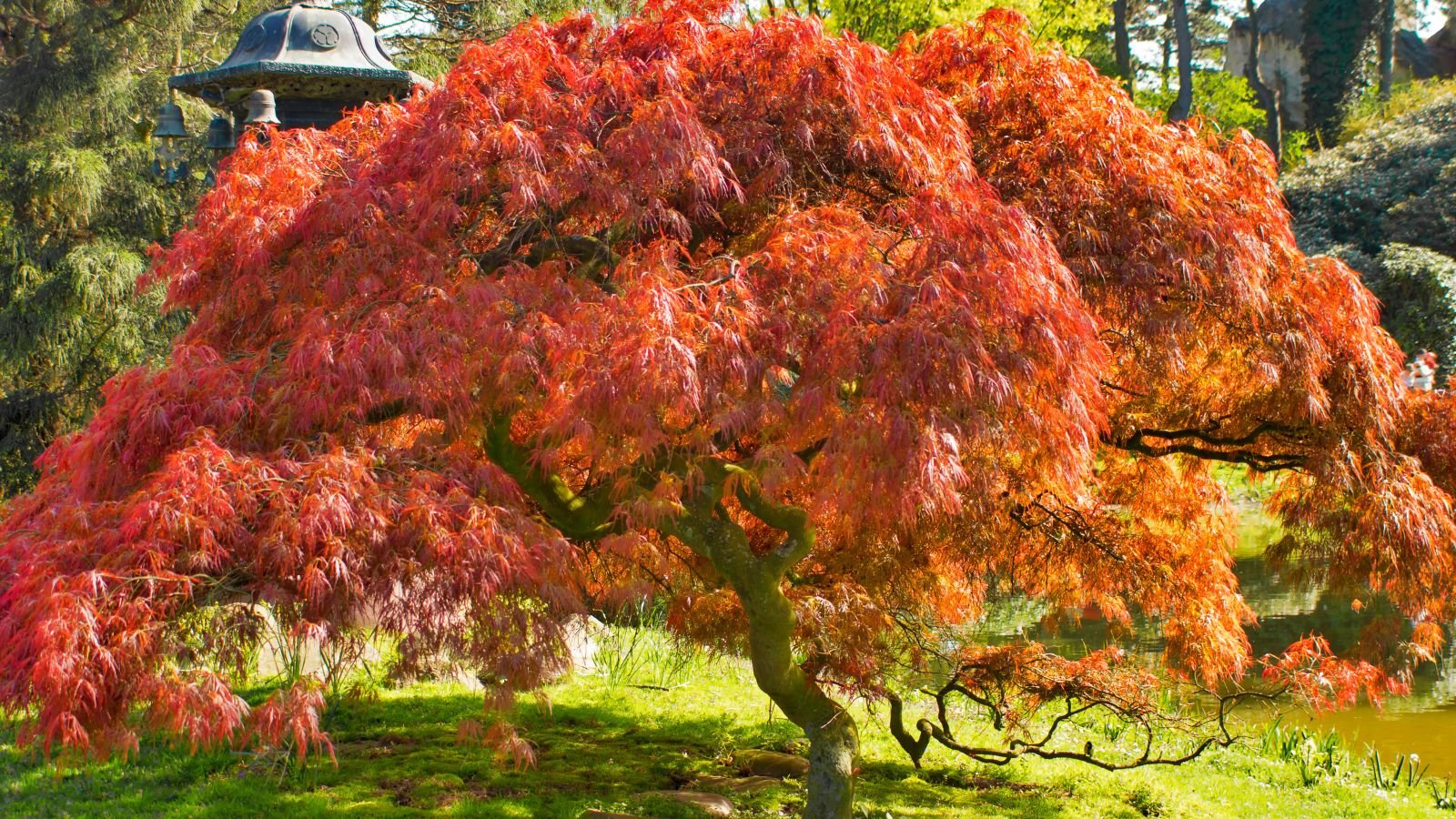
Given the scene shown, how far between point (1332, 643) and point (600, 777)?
7670 millimetres

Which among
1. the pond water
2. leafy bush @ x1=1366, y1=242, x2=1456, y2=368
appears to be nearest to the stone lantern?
the pond water

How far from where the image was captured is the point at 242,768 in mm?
5922

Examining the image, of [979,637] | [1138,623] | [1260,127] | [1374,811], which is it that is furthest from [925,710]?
[1260,127]

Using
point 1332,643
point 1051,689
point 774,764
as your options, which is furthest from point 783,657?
point 1332,643

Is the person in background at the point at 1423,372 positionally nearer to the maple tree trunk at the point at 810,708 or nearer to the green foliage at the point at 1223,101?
the maple tree trunk at the point at 810,708

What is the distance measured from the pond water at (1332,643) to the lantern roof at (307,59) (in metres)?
4.87

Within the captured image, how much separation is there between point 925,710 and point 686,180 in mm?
5445

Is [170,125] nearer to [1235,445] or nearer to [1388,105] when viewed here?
[1235,445]

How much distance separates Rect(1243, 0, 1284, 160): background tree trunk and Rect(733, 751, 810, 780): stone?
78.4 feet

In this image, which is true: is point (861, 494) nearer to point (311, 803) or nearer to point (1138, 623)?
point (311, 803)

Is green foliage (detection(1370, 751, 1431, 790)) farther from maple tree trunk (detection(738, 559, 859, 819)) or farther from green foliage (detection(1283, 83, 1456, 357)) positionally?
green foliage (detection(1283, 83, 1456, 357))

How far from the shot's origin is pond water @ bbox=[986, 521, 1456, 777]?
8438 mm

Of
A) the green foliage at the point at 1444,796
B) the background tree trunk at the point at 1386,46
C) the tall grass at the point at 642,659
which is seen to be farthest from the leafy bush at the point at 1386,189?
the tall grass at the point at 642,659

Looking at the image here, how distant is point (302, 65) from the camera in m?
6.23
